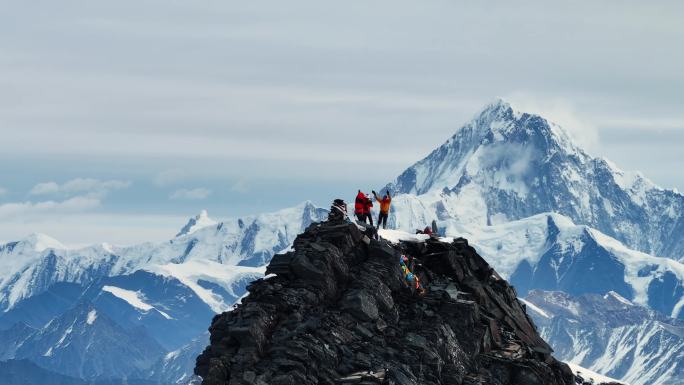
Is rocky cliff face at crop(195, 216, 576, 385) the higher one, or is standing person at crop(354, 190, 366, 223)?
standing person at crop(354, 190, 366, 223)

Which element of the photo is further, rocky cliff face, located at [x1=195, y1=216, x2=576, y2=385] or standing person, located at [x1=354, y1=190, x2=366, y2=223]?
standing person, located at [x1=354, y1=190, x2=366, y2=223]

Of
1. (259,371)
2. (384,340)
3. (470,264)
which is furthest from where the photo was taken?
(470,264)

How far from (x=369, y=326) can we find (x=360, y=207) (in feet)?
56.9

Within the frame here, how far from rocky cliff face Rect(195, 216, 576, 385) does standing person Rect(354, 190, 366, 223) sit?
4.02m

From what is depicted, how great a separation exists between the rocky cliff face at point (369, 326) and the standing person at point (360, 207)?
4.02m

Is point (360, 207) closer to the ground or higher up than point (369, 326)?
higher up

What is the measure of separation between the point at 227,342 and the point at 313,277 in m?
7.45

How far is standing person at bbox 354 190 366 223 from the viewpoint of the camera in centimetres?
9031

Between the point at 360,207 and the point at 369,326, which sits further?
the point at 360,207

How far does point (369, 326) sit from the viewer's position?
246 ft

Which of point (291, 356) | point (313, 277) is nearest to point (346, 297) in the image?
point (313, 277)

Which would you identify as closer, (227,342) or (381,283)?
(227,342)

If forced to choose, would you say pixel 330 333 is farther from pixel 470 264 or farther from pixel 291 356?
pixel 470 264

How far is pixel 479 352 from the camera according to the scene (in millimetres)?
79188
